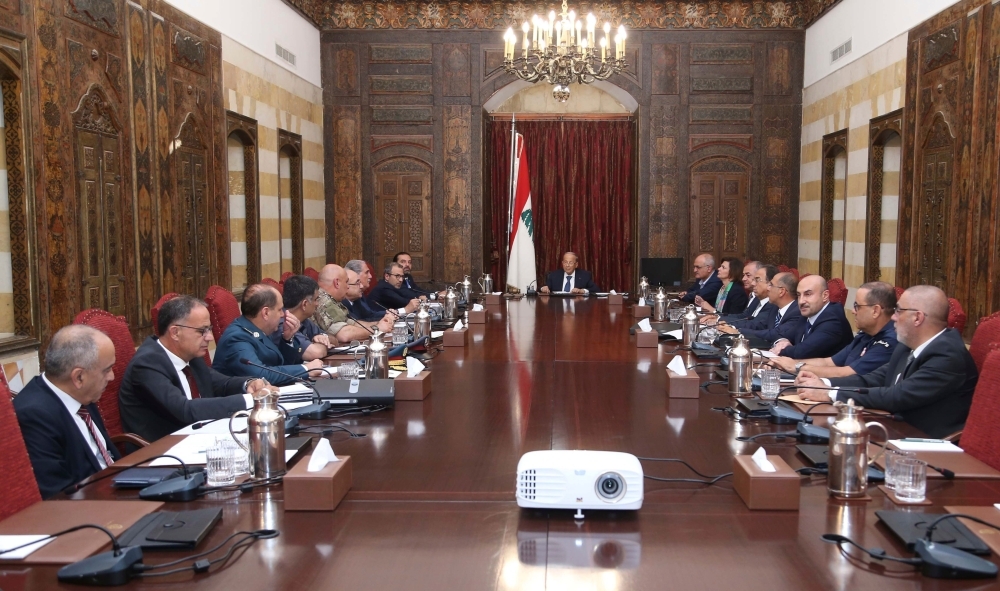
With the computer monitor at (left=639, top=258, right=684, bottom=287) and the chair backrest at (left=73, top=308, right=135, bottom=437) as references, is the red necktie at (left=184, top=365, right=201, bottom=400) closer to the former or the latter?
the chair backrest at (left=73, top=308, right=135, bottom=437)

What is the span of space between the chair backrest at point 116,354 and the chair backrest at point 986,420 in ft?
9.83

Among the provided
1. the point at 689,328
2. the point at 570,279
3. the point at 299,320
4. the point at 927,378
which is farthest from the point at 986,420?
the point at 570,279

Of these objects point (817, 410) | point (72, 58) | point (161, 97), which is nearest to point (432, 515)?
point (817, 410)

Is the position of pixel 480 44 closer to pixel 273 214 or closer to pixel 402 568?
pixel 273 214

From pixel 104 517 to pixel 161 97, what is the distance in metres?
5.16

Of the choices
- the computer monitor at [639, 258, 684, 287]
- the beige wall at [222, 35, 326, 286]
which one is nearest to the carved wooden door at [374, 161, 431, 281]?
the beige wall at [222, 35, 326, 286]

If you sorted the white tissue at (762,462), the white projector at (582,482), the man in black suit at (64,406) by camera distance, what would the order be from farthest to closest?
the man in black suit at (64,406) < the white tissue at (762,462) < the white projector at (582,482)

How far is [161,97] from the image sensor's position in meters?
6.50

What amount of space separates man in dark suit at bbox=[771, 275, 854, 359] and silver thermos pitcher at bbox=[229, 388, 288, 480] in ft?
11.2

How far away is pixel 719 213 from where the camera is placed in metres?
10.3

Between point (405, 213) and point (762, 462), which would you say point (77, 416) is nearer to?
point (762, 462)

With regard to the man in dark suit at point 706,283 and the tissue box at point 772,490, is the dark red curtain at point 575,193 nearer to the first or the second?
the man in dark suit at point 706,283

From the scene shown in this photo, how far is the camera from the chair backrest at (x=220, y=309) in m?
4.74

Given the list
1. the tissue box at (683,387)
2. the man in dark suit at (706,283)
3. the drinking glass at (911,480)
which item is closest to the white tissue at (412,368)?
the tissue box at (683,387)
